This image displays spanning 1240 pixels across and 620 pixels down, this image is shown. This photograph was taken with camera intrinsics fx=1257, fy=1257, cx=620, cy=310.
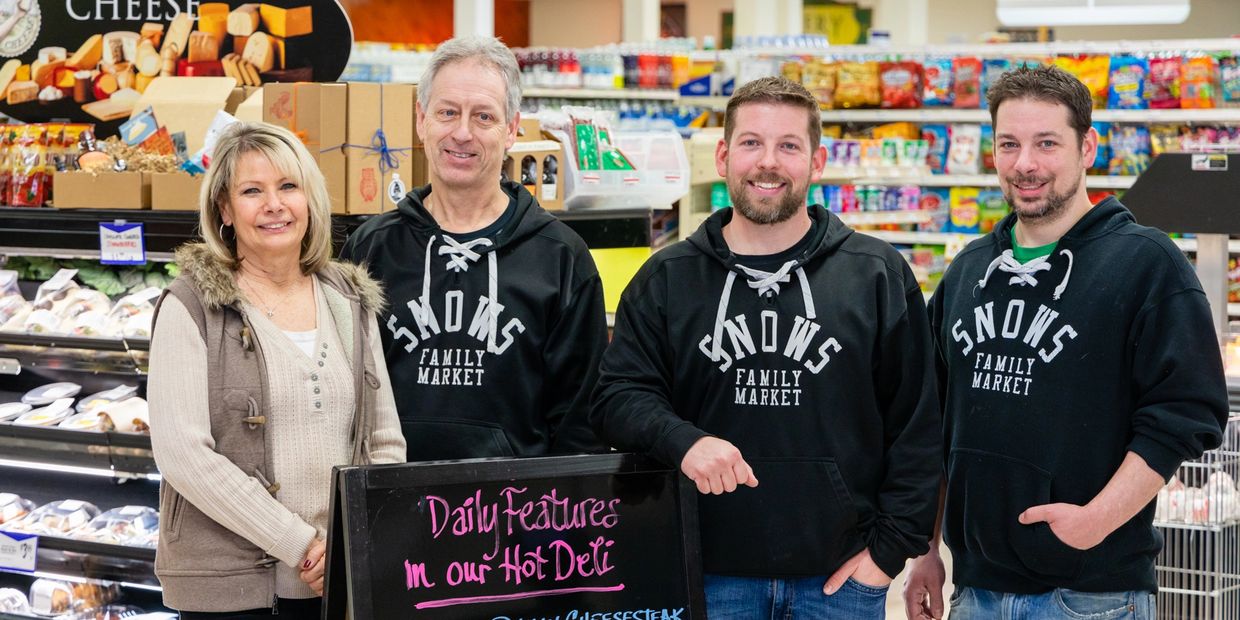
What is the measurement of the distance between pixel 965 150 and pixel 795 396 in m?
6.57

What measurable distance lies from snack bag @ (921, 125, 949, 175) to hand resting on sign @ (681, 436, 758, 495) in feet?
22.1

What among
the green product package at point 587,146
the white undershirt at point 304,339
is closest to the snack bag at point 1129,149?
the green product package at point 587,146

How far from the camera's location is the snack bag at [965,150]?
328 inches

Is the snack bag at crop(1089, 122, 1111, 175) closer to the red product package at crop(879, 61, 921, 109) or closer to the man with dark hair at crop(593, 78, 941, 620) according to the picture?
the red product package at crop(879, 61, 921, 109)

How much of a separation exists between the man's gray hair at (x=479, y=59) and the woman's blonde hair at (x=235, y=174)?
30 cm

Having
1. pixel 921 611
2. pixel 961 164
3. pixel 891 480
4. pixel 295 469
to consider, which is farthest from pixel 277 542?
pixel 961 164

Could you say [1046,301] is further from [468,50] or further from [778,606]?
[468,50]

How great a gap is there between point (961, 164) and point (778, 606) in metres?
6.66

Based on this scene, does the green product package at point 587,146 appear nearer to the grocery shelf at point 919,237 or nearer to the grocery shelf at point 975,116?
the grocery shelf at point 975,116

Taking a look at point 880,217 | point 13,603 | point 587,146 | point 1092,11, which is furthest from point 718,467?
point 880,217

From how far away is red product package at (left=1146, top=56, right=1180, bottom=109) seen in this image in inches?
304

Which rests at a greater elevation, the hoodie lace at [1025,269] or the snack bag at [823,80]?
the snack bag at [823,80]

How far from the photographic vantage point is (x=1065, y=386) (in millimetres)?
2254

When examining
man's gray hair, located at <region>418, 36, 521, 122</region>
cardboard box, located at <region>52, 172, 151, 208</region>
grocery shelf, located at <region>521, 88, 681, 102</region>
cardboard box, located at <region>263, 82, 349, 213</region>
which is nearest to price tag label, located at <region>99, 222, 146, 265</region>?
cardboard box, located at <region>52, 172, 151, 208</region>
